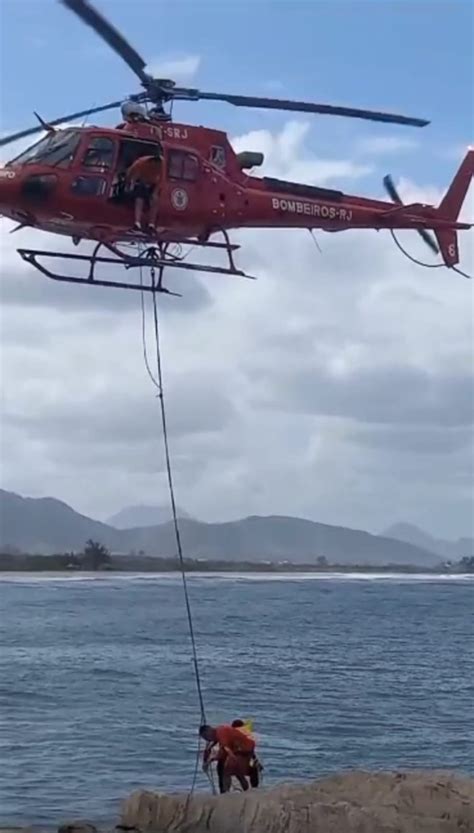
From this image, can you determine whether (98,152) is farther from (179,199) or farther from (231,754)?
(231,754)

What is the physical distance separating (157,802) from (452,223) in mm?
9776

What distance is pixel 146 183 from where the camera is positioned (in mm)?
16297

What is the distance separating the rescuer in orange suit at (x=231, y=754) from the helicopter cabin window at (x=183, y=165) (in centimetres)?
655

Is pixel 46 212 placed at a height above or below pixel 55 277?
above

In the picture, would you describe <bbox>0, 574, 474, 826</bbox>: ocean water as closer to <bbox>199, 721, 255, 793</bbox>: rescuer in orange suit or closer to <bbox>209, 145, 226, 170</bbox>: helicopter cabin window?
<bbox>199, 721, 255, 793</bbox>: rescuer in orange suit

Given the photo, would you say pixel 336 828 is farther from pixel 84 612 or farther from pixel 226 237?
pixel 84 612

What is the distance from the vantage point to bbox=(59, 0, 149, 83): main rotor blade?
43.8 ft

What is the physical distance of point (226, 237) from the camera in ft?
57.0

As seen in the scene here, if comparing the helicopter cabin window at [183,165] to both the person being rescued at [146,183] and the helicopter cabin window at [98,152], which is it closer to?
the person being rescued at [146,183]

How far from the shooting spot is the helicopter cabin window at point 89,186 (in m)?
16.1

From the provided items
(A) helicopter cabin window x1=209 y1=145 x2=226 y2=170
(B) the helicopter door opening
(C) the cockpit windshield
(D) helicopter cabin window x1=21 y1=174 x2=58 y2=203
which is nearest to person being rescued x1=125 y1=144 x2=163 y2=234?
(B) the helicopter door opening

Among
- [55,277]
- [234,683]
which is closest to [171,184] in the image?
[55,277]

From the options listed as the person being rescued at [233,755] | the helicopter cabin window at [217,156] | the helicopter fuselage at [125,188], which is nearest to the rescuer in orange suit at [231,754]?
the person being rescued at [233,755]

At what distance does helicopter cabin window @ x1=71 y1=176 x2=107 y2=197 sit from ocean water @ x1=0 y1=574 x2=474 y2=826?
279 inches
